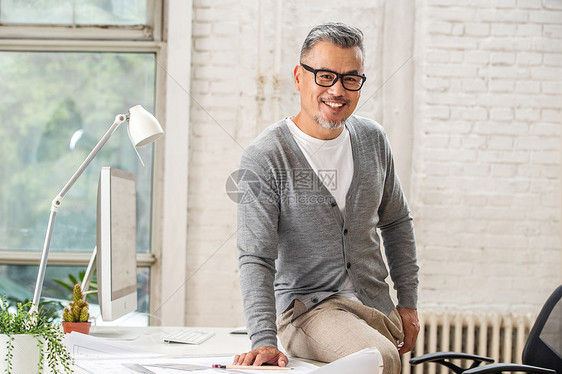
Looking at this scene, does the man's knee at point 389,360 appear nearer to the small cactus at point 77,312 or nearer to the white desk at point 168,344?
the white desk at point 168,344

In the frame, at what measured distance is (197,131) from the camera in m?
3.19

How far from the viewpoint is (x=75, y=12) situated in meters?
3.32

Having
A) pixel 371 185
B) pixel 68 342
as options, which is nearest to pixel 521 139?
pixel 371 185

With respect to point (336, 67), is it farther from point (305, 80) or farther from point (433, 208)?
point (433, 208)

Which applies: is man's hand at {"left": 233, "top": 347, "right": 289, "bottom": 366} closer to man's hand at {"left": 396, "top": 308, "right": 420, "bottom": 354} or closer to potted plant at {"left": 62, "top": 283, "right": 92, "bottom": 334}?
man's hand at {"left": 396, "top": 308, "right": 420, "bottom": 354}

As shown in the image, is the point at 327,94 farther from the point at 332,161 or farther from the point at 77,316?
the point at 77,316

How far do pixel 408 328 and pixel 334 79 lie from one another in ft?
2.28

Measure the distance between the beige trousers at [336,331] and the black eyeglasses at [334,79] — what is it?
1.68ft

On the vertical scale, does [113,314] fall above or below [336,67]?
below

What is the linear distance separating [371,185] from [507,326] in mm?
1875

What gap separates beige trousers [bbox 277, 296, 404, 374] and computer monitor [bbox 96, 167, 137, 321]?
57cm

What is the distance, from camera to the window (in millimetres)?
3312

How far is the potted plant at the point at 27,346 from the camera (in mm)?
1267

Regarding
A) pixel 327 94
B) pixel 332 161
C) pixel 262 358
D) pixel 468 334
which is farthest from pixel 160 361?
pixel 468 334
